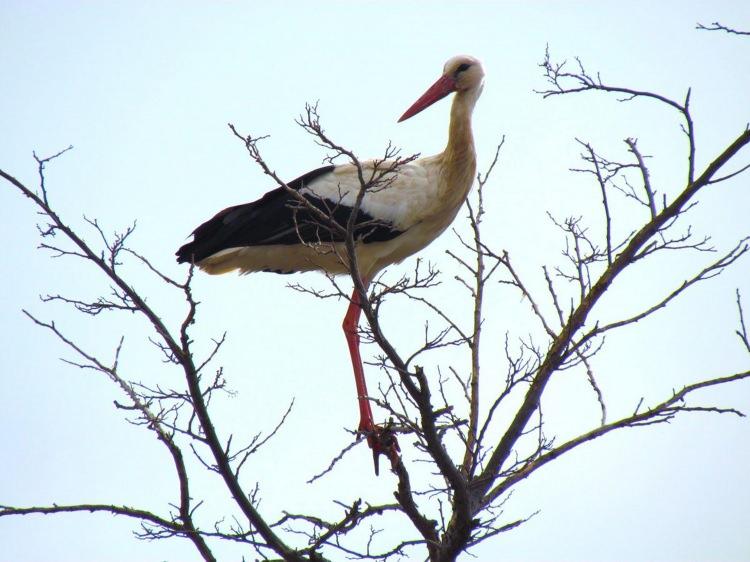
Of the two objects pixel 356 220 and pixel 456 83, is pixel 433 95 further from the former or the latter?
pixel 356 220

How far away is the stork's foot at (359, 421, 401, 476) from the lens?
5.12 meters

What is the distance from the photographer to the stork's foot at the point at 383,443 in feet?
16.8

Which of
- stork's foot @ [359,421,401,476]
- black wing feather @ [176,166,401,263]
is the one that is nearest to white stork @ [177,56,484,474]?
black wing feather @ [176,166,401,263]

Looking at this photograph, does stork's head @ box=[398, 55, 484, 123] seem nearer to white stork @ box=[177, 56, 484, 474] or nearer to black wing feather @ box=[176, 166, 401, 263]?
white stork @ box=[177, 56, 484, 474]

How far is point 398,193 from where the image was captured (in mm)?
7434

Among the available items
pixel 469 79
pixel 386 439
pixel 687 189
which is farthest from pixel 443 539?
pixel 469 79

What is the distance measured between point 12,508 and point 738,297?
3.91 metres

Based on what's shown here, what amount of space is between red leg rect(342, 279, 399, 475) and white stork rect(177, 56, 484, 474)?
11 mm

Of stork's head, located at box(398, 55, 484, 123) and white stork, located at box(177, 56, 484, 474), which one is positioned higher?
stork's head, located at box(398, 55, 484, 123)

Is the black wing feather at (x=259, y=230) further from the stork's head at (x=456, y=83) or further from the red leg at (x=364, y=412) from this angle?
the stork's head at (x=456, y=83)

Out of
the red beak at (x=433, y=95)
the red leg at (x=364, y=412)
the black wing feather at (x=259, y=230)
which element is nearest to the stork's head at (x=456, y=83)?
the red beak at (x=433, y=95)

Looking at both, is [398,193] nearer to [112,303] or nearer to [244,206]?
[244,206]

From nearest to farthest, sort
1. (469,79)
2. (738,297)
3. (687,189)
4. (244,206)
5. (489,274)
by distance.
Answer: (738,297)
(687,189)
(489,274)
(244,206)
(469,79)

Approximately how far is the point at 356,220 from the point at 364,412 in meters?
1.40
